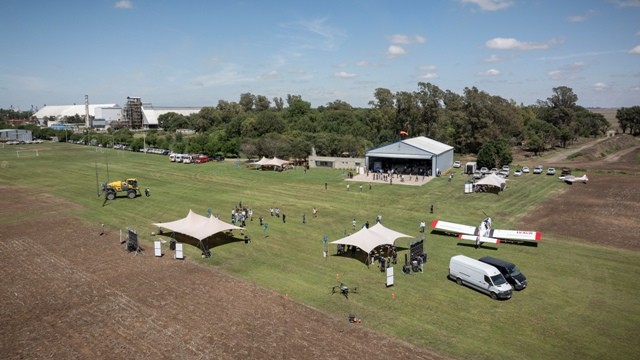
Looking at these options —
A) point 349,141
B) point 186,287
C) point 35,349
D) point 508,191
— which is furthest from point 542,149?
point 35,349

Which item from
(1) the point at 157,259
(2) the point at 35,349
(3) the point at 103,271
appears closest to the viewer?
(2) the point at 35,349

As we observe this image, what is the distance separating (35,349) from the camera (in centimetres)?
1723

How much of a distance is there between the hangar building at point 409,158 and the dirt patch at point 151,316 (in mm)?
39685

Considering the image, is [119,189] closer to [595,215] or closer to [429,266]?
[429,266]

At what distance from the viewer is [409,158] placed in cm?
6062

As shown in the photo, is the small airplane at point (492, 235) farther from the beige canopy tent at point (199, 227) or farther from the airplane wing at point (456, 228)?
the beige canopy tent at point (199, 227)

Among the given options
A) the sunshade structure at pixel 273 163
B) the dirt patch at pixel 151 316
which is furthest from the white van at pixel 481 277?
the sunshade structure at pixel 273 163

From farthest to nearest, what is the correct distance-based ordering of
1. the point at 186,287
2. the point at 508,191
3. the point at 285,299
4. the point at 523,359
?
the point at 508,191, the point at 186,287, the point at 285,299, the point at 523,359

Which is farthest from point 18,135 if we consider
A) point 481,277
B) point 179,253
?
point 481,277

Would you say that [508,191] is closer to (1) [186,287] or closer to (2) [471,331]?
(2) [471,331]

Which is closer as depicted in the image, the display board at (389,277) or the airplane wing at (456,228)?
the display board at (389,277)

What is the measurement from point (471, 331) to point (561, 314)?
480cm

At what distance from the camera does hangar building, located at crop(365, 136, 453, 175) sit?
59.9m

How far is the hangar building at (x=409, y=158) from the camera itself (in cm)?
5988
